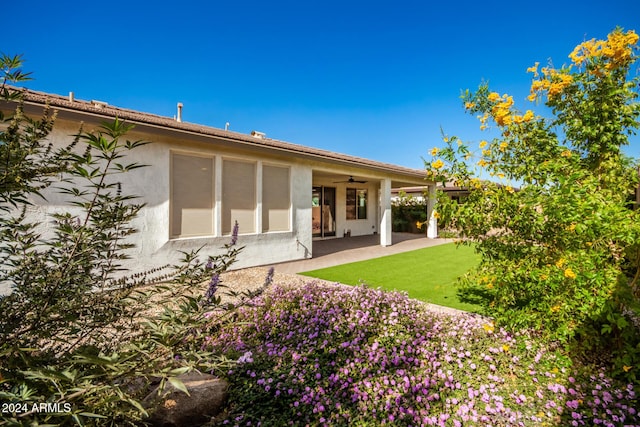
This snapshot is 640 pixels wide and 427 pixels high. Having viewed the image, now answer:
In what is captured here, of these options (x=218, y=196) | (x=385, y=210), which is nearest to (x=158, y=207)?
(x=218, y=196)

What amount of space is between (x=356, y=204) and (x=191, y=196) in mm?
12557

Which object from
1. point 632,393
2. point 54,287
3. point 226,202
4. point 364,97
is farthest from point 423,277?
point 364,97

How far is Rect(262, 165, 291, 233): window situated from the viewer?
31.5 feet

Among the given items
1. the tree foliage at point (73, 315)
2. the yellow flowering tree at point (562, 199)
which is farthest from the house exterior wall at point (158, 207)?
the yellow flowering tree at point (562, 199)

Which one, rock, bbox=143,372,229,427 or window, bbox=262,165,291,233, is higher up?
window, bbox=262,165,291,233

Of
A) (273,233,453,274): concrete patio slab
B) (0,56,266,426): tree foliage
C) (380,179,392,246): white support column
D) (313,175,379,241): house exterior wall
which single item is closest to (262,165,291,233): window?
(273,233,453,274): concrete patio slab

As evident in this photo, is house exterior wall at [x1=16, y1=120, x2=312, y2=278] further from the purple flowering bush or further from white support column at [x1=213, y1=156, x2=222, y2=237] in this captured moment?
the purple flowering bush

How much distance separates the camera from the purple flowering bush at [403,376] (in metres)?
2.79

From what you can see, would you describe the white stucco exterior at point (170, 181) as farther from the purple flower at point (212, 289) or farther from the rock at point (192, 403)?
the purple flower at point (212, 289)

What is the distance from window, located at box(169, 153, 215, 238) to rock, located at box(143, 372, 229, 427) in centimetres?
542

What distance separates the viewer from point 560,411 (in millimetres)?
2793

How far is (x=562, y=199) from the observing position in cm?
318

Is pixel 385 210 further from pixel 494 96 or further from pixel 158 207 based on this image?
pixel 158 207

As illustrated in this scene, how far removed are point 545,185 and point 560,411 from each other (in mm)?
2516
